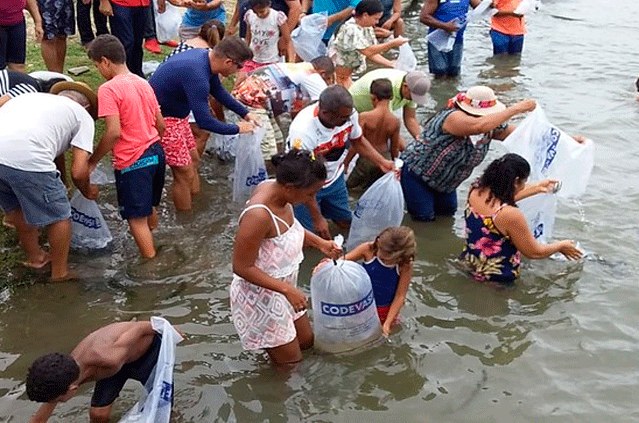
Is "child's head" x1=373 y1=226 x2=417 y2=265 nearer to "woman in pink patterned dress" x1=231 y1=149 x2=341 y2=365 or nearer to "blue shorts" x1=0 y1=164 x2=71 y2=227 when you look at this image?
"woman in pink patterned dress" x1=231 y1=149 x2=341 y2=365

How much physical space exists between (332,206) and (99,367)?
2.69 metres

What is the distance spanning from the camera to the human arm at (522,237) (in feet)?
15.0

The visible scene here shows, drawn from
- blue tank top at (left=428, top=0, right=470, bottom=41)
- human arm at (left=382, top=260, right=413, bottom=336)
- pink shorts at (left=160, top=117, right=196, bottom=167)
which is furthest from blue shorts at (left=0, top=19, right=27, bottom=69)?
blue tank top at (left=428, top=0, right=470, bottom=41)

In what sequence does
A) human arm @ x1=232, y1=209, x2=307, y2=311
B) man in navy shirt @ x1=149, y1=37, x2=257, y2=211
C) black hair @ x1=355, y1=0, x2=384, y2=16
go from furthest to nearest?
black hair @ x1=355, y1=0, x2=384, y2=16
man in navy shirt @ x1=149, y1=37, x2=257, y2=211
human arm @ x1=232, y1=209, x2=307, y2=311

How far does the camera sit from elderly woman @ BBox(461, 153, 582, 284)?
459 cm

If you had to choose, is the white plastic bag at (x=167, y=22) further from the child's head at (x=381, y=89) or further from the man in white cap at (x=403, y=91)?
the child's head at (x=381, y=89)

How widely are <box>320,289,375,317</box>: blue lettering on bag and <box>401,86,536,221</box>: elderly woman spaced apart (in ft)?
5.57

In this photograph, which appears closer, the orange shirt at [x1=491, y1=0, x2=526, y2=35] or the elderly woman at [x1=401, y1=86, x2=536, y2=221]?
the elderly woman at [x1=401, y1=86, x2=536, y2=221]

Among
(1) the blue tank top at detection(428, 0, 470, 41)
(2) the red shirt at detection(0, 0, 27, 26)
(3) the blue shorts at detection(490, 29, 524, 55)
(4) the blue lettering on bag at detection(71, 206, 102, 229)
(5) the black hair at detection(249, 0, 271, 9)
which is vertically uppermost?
(2) the red shirt at detection(0, 0, 27, 26)

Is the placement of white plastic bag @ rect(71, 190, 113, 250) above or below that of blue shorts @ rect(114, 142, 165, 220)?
below

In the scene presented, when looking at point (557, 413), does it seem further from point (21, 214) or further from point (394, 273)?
point (21, 214)

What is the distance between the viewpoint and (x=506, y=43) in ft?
34.3

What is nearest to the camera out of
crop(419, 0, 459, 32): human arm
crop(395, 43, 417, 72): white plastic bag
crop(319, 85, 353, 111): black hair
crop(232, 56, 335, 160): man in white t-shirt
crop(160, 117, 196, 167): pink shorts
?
crop(319, 85, 353, 111): black hair

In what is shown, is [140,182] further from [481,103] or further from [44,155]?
[481,103]
